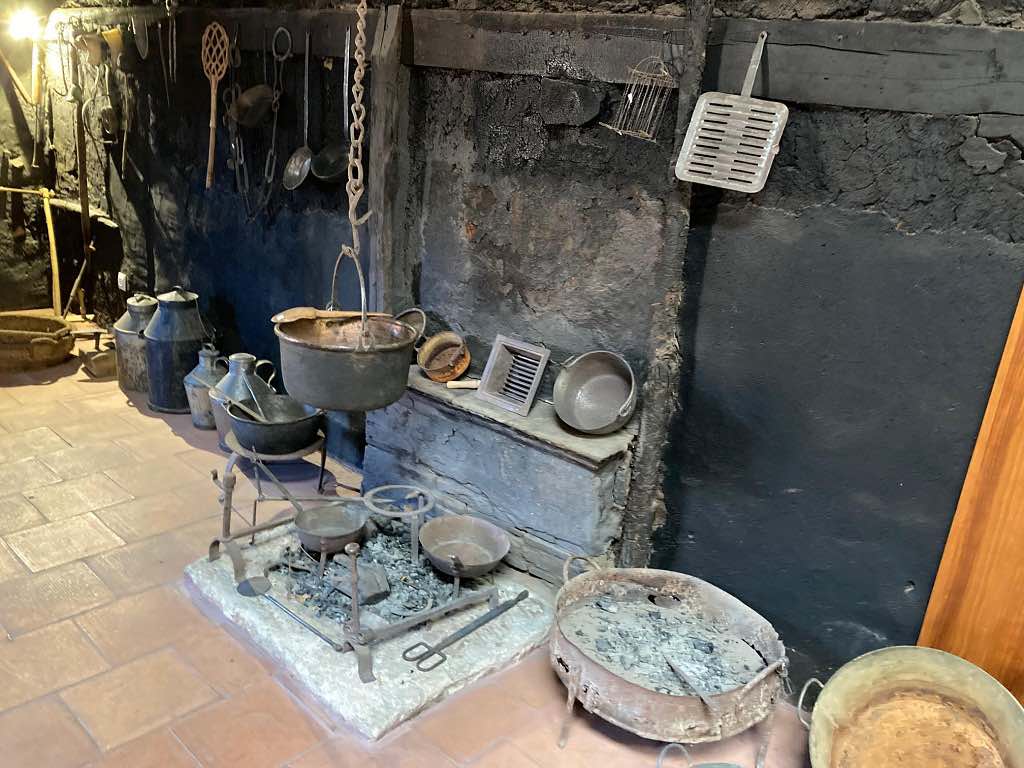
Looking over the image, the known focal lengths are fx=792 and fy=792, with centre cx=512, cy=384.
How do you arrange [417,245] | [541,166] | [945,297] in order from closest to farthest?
[945,297], [541,166], [417,245]

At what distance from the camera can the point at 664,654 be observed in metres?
3.04

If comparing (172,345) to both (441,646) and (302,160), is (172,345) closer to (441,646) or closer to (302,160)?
(302,160)

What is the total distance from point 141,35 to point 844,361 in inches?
215

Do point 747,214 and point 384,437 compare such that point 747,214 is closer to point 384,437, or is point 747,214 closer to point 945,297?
point 945,297

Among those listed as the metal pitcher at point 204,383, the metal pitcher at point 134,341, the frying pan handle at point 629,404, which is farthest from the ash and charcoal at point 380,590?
the metal pitcher at point 134,341

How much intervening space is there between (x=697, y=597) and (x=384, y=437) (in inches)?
72.6

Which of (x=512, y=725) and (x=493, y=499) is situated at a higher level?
(x=493, y=499)

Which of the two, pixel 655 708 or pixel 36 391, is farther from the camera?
pixel 36 391

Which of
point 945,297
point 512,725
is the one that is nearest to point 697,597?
point 512,725

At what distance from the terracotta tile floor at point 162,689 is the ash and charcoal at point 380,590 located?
34 cm

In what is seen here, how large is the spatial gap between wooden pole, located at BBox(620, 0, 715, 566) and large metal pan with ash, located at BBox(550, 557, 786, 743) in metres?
0.23

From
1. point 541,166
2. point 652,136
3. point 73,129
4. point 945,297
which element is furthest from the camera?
point 73,129

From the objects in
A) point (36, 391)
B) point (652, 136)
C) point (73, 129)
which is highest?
point (652, 136)

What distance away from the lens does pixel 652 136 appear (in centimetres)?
317
